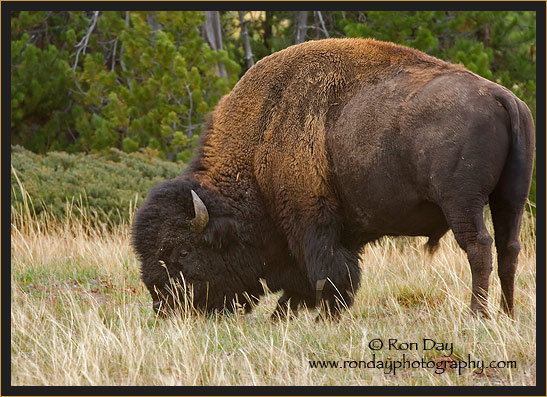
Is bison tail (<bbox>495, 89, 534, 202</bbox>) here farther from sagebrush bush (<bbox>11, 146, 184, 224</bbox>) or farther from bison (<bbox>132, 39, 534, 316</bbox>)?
Result: sagebrush bush (<bbox>11, 146, 184, 224</bbox>)

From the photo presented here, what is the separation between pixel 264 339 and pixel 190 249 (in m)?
1.29

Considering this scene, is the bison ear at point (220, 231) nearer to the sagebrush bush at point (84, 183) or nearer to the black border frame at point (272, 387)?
the black border frame at point (272, 387)

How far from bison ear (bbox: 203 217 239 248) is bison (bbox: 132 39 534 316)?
1 centimetres

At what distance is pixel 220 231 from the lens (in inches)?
225

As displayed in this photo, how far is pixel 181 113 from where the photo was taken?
13.6m

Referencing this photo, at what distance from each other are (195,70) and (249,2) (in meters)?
8.25

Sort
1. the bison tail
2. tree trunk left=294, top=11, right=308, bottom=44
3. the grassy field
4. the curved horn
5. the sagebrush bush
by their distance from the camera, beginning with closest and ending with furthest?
the grassy field → the bison tail → the curved horn → the sagebrush bush → tree trunk left=294, top=11, right=308, bottom=44

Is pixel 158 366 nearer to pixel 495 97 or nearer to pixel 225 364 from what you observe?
pixel 225 364

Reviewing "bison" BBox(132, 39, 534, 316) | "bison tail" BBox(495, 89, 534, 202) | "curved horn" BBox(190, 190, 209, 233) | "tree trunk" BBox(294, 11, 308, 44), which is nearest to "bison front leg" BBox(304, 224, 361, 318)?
"bison" BBox(132, 39, 534, 316)

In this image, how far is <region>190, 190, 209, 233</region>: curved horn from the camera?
5.62 metres

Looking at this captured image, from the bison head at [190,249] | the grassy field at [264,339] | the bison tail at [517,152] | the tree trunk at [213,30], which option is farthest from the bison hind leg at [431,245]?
the tree trunk at [213,30]

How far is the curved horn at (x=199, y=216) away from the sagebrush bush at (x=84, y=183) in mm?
4074

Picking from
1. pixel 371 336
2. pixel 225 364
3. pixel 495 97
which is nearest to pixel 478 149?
pixel 495 97

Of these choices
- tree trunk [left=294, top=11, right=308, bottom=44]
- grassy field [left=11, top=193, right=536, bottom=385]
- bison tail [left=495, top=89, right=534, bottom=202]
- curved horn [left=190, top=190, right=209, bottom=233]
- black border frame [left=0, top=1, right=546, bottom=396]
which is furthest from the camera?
tree trunk [left=294, top=11, right=308, bottom=44]
